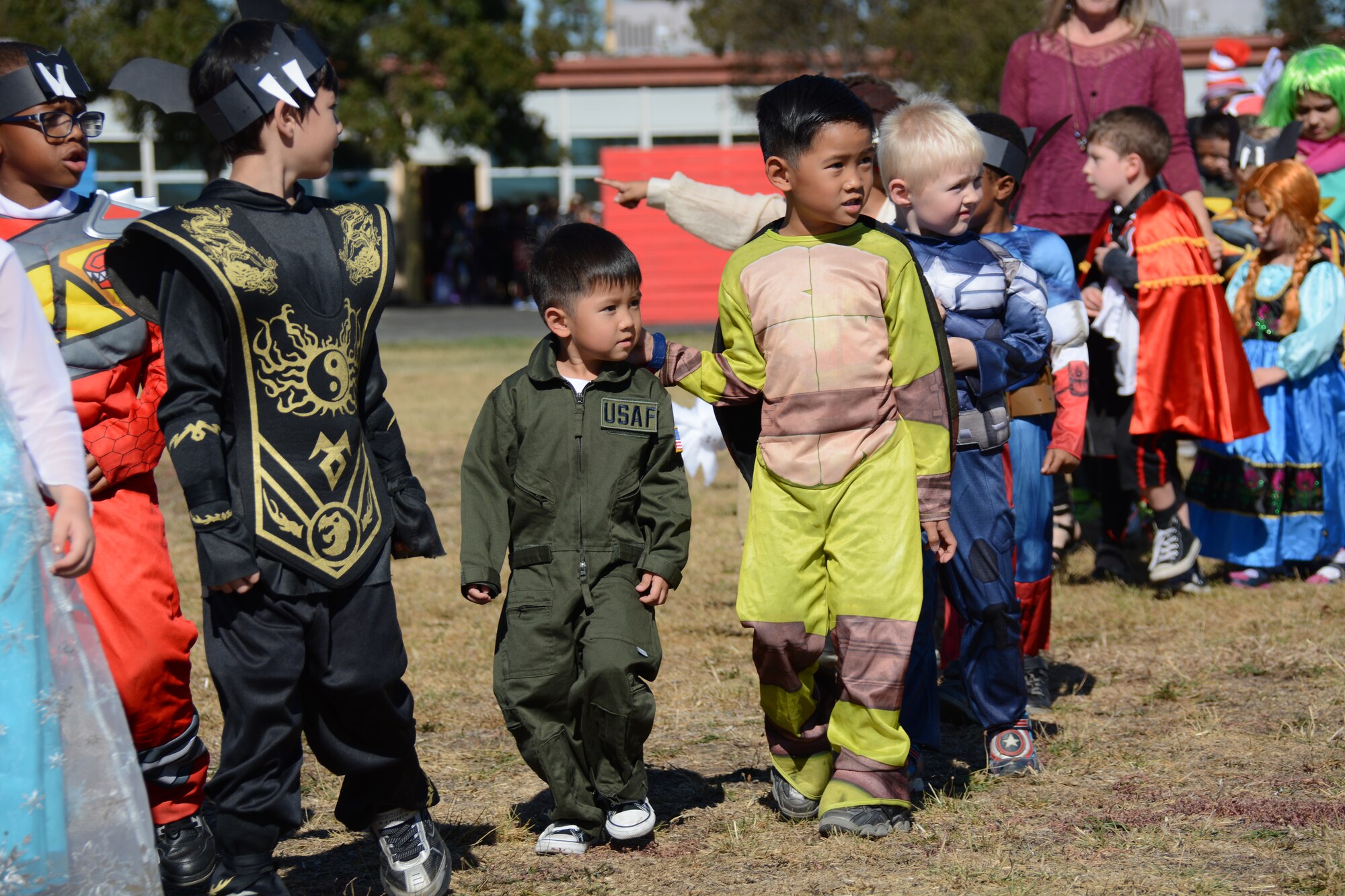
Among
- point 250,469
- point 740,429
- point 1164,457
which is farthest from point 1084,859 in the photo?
point 1164,457

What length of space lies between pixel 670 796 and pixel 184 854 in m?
1.34

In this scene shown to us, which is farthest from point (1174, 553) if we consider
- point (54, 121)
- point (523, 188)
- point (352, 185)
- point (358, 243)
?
point (523, 188)

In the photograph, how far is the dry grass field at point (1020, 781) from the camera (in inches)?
137

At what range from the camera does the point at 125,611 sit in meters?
3.39

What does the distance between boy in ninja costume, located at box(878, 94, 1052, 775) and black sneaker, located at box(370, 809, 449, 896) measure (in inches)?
55.4

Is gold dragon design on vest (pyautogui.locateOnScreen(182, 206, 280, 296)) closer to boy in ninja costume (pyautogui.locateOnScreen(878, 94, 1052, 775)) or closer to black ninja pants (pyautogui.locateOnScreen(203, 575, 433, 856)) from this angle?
black ninja pants (pyautogui.locateOnScreen(203, 575, 433, 856))

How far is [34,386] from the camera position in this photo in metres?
2.70

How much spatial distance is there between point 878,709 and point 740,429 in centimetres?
81

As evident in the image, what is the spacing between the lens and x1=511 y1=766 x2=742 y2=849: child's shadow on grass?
13.0 feet

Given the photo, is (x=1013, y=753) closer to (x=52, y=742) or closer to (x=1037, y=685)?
(x=1037, y=685)

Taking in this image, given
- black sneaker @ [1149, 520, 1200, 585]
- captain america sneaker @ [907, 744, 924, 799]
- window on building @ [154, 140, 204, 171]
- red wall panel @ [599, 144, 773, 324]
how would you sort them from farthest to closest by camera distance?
window on building @ [154, 140, 204, 171], red wall panel @ [599, 144, 773, 324], black sneaker @ [1149, 520, 1200, 585], captain america sneaker @ [907, 744, 924, 799]

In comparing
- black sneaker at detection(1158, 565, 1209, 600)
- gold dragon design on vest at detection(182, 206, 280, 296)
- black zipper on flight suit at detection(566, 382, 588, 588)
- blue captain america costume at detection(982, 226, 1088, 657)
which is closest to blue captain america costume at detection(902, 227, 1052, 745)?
blue captain america costume at detection(982, 226, 1088, 657)

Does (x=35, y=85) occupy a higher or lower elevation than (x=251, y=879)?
higher

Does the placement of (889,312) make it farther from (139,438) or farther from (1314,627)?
(1314,627)
